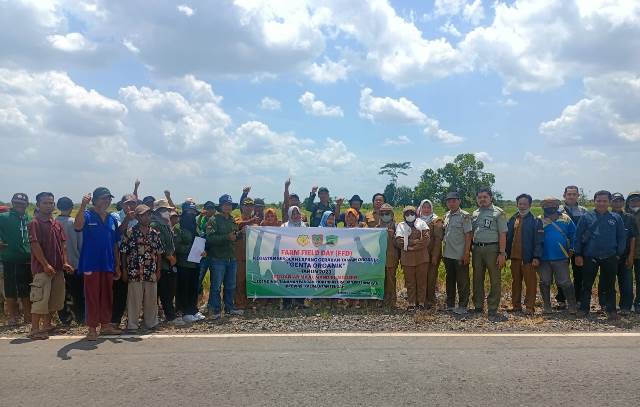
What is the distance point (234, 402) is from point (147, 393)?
0.81 metres

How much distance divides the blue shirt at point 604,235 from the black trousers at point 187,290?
585 cm

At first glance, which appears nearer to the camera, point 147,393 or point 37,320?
point 147,393

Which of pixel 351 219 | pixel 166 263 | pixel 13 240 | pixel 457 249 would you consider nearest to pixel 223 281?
pixel 166 263

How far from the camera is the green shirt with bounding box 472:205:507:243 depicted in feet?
25.4

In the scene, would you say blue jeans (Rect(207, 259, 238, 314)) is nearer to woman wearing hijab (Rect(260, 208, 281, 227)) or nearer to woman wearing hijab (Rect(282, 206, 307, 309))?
woman wearing hijab (Rect(282, 206, 307, 309))

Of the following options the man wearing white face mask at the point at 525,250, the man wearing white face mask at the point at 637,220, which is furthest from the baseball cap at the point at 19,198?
the man wearing white face mask at the point at 637,220

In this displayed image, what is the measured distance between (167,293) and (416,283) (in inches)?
151

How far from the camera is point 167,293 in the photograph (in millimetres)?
7320

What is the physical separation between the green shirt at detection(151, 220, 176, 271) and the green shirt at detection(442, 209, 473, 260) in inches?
163

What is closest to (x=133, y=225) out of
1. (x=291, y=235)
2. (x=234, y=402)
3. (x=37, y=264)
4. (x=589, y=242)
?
(x=37, y=264)

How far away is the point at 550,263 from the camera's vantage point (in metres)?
7.86

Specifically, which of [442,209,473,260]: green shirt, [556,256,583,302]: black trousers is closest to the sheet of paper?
[442,209,473,260]: green shirt

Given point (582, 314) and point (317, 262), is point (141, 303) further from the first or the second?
point (582, 314)

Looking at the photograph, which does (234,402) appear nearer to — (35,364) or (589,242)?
(35,364)
